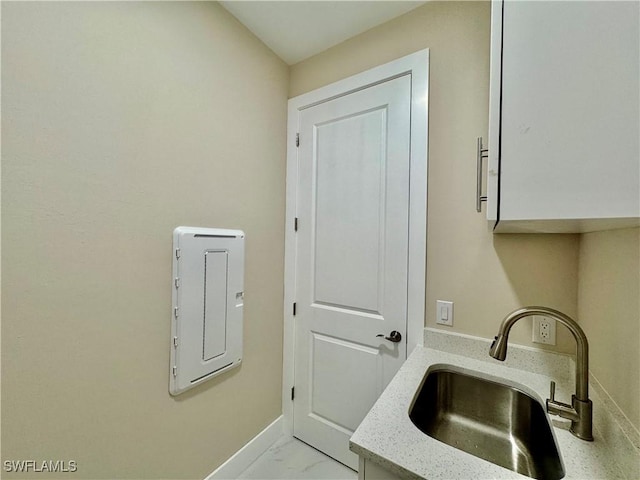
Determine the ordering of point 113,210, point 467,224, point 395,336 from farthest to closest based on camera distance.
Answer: point 395,336
point 467,224
point 113,210

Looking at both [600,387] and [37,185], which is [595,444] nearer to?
[600,387]

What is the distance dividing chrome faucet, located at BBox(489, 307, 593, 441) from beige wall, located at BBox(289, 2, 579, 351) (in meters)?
0.42

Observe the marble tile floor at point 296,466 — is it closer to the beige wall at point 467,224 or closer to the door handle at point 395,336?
the door handle at point 395,336

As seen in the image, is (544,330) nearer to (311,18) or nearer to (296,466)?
(296,466)

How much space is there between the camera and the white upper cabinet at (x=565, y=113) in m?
0.49

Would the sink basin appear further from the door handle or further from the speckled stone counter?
the door handle

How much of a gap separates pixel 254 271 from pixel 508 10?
1.55 meters

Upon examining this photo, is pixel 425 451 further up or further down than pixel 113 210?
further down

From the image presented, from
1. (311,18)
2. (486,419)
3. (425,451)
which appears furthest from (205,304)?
(311,18)

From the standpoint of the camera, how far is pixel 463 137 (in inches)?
51.8

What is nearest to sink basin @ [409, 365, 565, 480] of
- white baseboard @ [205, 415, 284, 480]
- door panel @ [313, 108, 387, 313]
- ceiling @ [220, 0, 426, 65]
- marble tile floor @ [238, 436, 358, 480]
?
door panel @ [313, 108, 387, 313]

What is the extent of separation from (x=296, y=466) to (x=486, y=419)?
1189 mm

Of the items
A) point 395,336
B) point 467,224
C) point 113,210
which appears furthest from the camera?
point 395,336

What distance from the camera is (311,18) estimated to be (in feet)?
4.99
